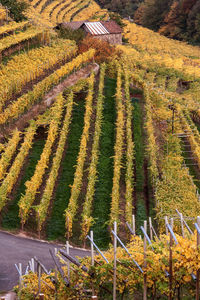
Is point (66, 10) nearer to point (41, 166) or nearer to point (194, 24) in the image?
point (194, 24)

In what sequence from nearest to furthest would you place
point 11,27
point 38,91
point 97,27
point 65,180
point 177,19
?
point 65,180 < point 38,91 < point 11,27 < point 97,27 < point 177,19

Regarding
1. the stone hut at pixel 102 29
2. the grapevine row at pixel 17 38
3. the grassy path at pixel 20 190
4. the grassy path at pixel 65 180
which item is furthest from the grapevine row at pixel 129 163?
the stone hut at pixel 102 29

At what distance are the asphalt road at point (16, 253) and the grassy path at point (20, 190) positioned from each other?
0.80 m

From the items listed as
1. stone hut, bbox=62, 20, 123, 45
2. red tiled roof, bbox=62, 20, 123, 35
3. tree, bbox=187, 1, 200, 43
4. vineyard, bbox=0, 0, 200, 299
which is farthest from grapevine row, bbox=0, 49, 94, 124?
tree, bbox=187, 1, 200, 43

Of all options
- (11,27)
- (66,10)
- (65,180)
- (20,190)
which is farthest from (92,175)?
(66,10)

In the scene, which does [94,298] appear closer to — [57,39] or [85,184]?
[85,184]

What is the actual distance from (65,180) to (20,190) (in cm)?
258

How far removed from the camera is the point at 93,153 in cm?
2648

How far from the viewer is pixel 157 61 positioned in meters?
53.8

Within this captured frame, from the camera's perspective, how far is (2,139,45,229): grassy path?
21.1 meters

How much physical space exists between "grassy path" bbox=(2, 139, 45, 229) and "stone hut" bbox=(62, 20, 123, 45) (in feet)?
107

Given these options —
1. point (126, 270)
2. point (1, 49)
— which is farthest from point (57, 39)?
point (126, 270)

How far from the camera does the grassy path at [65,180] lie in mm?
21250

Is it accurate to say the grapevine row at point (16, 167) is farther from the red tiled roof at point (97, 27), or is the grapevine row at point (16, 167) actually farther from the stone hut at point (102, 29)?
the red tiled roof at point (97, 27)
